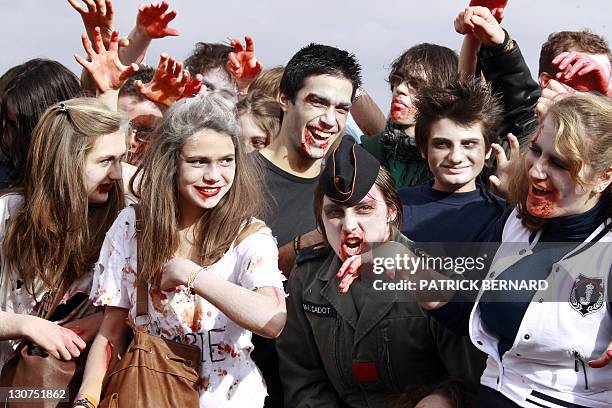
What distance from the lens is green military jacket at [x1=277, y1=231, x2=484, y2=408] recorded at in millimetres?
3533

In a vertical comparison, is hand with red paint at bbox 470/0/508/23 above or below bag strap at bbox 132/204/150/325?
above

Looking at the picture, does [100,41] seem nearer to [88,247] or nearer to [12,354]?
[88,247]

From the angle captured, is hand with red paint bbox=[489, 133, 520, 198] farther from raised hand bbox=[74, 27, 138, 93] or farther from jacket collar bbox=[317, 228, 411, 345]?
raised hand bbox=[74, 27, 138, 93]

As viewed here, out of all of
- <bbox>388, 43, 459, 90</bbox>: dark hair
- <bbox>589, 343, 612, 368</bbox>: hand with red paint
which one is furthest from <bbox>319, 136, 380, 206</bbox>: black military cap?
<bbox>388, 43, 459, 90</bbox>: dark hair

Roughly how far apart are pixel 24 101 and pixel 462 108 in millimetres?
1853

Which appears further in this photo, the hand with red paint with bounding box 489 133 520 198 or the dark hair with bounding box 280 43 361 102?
the dark hair with bounding box 280 43 361 102

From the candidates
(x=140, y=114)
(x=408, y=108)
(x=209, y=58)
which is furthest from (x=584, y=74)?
(x=209, y=58)

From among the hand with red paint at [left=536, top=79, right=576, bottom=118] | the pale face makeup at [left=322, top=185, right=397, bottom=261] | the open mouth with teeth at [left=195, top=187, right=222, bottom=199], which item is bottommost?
the pale face makeup at [left=322, top=185, right=397, bottom=261]

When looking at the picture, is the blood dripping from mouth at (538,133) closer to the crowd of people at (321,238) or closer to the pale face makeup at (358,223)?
the crowd of people at (321,238)

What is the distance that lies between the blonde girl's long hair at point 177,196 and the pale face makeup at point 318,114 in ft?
2.92

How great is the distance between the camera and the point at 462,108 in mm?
3967

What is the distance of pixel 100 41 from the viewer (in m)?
4.60

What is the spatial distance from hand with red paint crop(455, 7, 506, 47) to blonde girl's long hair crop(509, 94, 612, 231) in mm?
999

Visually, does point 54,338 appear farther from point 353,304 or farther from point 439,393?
point 439,393
